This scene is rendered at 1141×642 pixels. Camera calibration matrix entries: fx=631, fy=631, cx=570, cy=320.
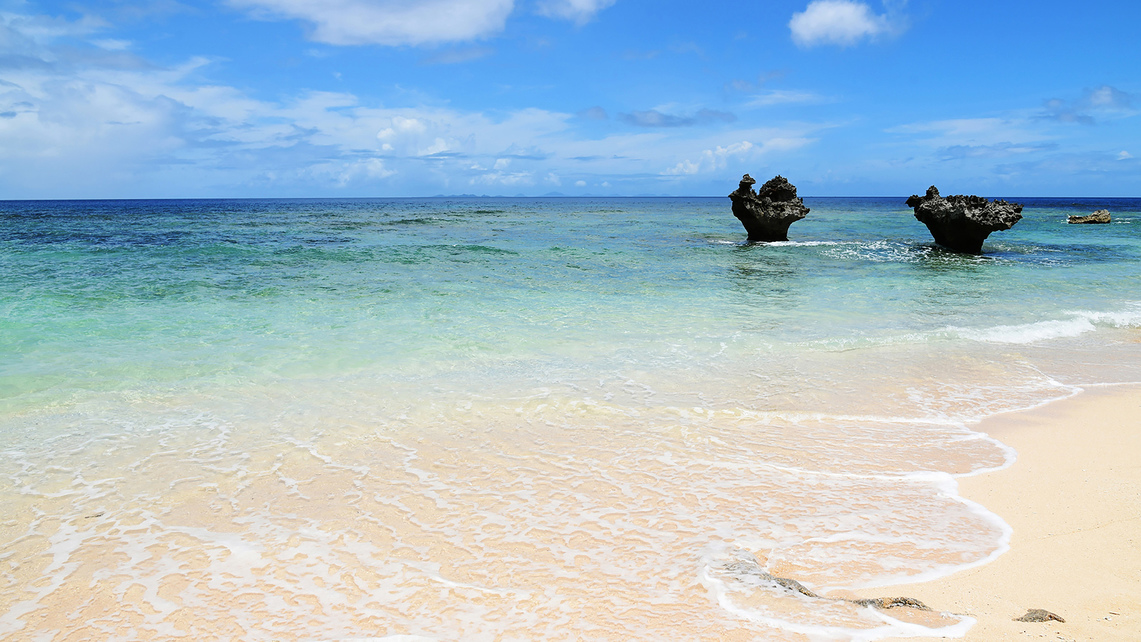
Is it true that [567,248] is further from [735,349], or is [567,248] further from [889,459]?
[889,459]

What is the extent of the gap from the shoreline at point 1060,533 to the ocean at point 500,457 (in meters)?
0.16

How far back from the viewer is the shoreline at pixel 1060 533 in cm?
324

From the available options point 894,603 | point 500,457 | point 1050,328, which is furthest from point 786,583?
point 1050,328

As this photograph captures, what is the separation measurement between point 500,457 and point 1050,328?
10.5m

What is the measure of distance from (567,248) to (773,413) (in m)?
19.6

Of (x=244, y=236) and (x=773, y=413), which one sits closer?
(x=773, y=413)

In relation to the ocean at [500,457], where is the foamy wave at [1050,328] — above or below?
above

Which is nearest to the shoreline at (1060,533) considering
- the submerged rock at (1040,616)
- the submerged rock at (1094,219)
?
the submerged rock at (1040,616)

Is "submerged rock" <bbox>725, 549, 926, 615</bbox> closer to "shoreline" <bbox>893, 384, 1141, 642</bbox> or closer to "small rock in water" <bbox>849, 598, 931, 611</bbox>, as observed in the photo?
"small rock in water" <bbox>849, 598, 931, 611</bbox>

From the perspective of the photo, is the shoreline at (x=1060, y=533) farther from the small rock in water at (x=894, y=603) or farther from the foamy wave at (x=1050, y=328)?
the foamy wave at (x=1050, y=328)

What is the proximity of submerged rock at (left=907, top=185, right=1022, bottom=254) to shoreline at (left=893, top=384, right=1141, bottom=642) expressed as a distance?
20.7 m

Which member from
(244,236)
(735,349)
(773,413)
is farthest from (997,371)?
(244,236)

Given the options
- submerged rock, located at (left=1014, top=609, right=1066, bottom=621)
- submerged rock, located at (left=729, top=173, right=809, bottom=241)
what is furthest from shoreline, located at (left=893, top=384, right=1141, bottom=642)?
submerged rock, located at (left=729, top=173, right=809, bottom=241)

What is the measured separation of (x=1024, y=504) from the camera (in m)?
4.61
